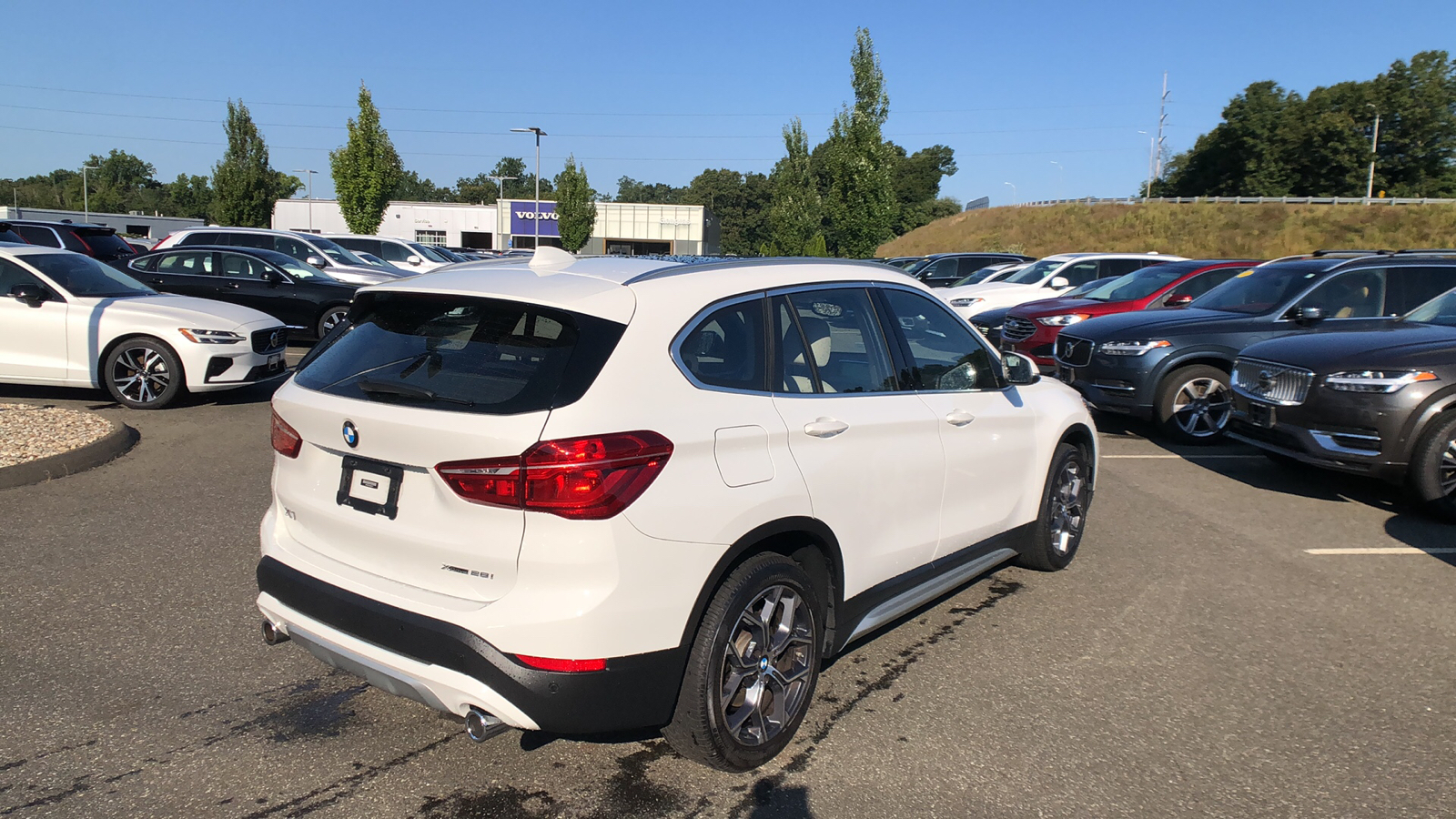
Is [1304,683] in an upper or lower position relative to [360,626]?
lower

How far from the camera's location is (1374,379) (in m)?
6.72

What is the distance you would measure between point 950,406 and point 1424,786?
214 cm

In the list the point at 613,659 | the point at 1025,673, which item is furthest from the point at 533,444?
the point at 1025,673

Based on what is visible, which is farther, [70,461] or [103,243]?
[103,243]

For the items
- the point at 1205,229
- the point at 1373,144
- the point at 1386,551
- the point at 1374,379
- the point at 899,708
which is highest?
the point at 1373,144

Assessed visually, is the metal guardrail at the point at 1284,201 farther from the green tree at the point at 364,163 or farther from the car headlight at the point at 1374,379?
the car headlight at the point at 1374,379

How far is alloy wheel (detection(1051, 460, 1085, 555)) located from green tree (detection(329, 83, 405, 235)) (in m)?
38.8

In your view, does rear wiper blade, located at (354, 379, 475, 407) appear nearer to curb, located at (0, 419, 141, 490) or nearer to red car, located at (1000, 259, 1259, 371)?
curb, located at (0, 419, 141, 490)

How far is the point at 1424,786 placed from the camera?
3.24 meters

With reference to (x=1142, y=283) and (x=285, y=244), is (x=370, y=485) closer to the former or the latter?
(x=1142, y=283)

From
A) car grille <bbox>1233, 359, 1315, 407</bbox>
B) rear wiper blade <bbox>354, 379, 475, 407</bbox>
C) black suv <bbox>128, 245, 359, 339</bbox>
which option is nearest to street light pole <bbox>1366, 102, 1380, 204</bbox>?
car grille <bbox>1233, 359, 1315, 407</bbox>

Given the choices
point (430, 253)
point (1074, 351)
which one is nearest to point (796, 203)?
point (430, 253)

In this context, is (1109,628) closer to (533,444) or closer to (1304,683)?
(1304,683)

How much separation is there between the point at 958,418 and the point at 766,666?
5.20ft
